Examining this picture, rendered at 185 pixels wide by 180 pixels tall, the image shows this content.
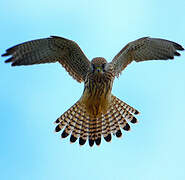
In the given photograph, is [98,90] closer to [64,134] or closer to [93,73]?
[93,73]

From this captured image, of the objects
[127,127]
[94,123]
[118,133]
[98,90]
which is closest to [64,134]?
[94,123]

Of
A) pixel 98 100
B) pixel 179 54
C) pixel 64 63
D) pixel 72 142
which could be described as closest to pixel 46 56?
pixel 64 63

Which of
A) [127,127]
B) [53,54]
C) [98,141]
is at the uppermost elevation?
[53,54]

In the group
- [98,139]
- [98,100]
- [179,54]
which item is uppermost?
[179,54]

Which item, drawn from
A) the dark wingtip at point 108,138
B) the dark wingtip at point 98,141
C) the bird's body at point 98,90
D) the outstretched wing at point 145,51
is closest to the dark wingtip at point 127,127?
the dark wingtip at point 108,138

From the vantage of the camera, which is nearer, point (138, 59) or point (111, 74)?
point (111, 74)

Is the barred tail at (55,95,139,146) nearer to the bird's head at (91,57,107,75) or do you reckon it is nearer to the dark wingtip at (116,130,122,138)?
the dark wingtip at (116,130,122,138)

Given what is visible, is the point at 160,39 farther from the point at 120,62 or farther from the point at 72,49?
the point at 72,49
